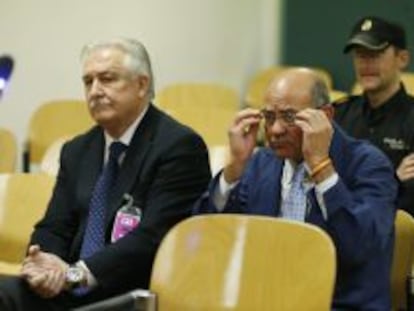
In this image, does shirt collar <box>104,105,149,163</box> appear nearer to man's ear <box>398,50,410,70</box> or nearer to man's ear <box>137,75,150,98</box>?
man's ear <box>137,75,150,98</box>

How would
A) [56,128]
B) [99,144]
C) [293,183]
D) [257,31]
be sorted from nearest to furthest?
1. [293,183]
2. [99,144]
3. [56,128]
4. [257,31]

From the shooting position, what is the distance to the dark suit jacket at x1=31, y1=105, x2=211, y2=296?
2.85m

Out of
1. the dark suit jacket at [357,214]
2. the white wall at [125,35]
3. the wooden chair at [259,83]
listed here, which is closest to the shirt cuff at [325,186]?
the dark suit jacket at [357,214]

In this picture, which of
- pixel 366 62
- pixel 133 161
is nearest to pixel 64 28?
pixel 366 62

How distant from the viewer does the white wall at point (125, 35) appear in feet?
18.4

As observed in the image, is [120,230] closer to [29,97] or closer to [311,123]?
[311,123]

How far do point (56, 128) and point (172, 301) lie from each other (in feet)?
8.70

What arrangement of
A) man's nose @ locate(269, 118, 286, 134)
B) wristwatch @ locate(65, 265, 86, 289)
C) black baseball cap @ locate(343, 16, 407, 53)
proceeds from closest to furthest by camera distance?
1. man's nose @ locate(269, 118, 286, 134)
2. wristwatch @ locate(65, 265, 86, 289)
3. black baseball cap @ locate(343, 16, 407, 53)

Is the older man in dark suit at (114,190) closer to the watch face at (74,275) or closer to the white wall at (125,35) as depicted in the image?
the watch face at (74,275)

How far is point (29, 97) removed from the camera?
5.66m

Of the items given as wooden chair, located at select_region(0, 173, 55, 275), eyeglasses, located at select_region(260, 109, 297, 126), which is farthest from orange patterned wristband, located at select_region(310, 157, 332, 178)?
wooden chair, located at select_region(0, 173, 55, 275)

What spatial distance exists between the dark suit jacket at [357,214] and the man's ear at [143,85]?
510 mm

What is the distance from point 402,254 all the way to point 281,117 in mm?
641

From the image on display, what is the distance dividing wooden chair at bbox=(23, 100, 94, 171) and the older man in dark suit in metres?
1.74
